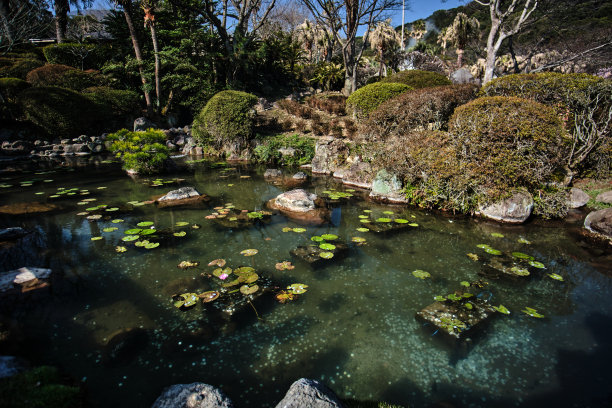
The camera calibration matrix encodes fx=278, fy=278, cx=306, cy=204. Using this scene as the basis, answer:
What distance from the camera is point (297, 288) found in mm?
3334

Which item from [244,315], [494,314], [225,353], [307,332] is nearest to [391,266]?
[494,314]

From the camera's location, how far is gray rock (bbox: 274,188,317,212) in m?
5.90

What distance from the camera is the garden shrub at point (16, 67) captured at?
619 inches

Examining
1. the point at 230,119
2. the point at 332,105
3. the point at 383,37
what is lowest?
the point at 230,119

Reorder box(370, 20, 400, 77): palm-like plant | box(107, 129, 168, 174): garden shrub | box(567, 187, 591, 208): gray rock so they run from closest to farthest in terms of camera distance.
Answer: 1. box(567, 187, 591, 208): gray rock
2. box(107, 129, 168, 174): garden shrub
3. box(370, 20, 400, 77): palm-like plant

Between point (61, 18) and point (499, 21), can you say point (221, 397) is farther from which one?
point (61, 18)

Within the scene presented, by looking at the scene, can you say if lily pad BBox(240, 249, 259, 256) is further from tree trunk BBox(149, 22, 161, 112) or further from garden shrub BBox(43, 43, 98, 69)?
garden shrub BBox(43, 43, 98, 69)

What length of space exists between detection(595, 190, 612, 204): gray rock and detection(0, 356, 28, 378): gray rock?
30.6 feet

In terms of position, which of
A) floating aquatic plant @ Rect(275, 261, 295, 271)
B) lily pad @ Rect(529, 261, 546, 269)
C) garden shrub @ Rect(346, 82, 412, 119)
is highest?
garden shrub @ Rect(346, 82, 412, 119)

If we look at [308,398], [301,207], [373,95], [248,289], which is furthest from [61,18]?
[308,398]

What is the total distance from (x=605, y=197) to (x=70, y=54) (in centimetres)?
2766

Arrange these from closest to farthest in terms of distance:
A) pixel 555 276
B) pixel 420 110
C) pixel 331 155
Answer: pixel 555 276, pixel 420 110, pixel 331 155

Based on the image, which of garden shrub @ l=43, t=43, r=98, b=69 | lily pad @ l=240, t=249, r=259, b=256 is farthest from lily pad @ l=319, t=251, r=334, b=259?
garden shrub @ l=43, t=43, r=98, b=69

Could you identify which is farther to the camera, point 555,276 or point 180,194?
point 180,194
